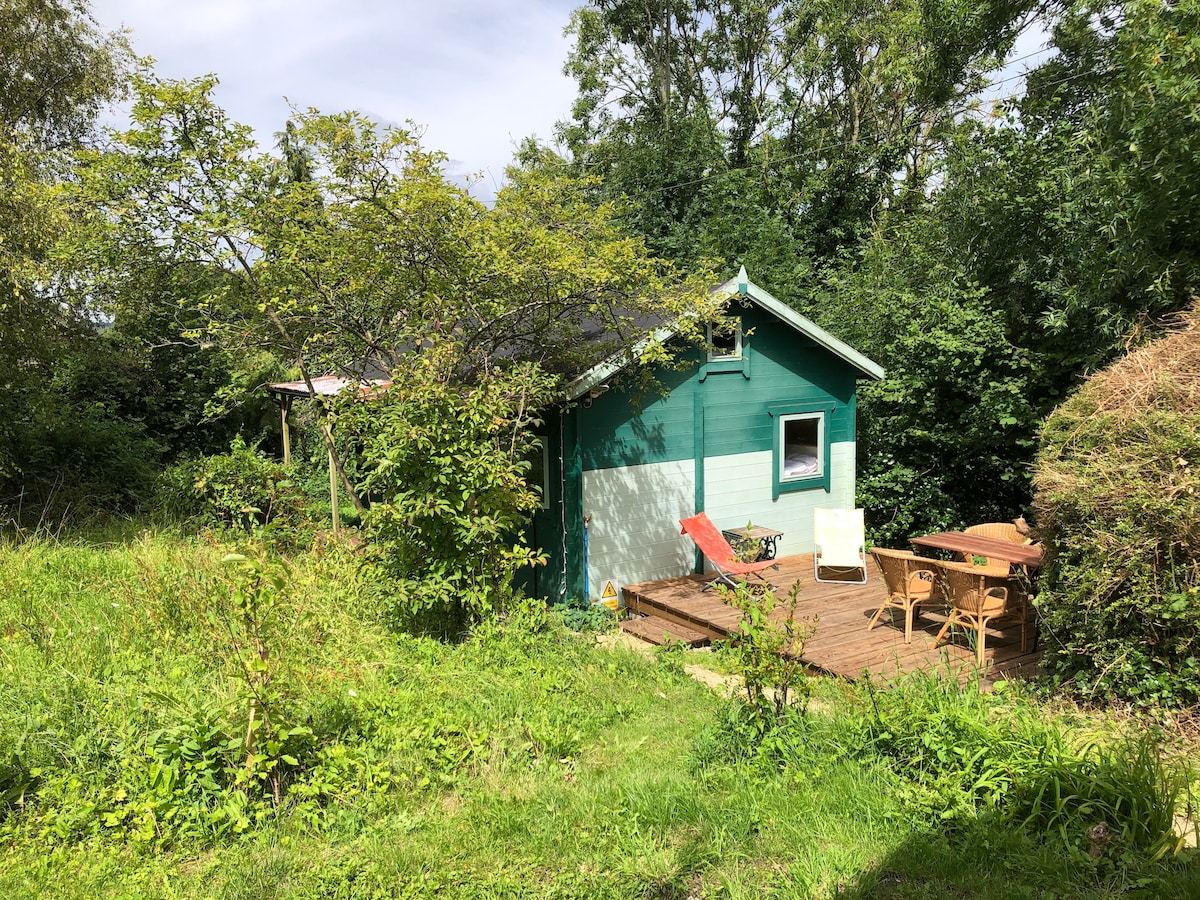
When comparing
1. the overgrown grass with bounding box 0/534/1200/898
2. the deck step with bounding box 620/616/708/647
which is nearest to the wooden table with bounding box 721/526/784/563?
the deck step with bounding box 620/616/708/647

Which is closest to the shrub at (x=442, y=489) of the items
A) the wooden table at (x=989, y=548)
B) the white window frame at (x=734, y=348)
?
the white window frame at (x=734, y=348)

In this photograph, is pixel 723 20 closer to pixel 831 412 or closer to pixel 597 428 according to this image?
pixel 831 412

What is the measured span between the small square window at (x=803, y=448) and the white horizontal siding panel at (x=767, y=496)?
227 millimetres

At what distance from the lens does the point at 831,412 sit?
10.9 meters

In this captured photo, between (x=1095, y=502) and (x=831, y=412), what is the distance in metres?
6.10

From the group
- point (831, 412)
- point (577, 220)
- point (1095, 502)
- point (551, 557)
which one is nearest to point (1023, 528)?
point (1095, 502)

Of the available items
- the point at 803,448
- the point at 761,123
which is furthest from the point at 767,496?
the point at 761,123

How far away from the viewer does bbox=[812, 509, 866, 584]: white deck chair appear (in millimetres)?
9438

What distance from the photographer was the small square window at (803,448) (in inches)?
422

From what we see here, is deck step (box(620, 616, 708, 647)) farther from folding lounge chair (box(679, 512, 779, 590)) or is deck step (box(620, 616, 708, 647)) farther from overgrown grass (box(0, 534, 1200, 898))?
overgrown grass (box(0, 534, 1200, 898))

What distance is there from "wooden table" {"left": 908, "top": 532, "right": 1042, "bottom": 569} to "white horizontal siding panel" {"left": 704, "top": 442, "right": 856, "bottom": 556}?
3.05 m

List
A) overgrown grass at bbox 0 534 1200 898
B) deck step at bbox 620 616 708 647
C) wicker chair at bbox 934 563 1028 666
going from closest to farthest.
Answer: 1. overgrown grass at bbox 0 534 1200 898
2. wicker chair at bbox 934 563 1028 666
3. deck step at bbox 620 616 708 647

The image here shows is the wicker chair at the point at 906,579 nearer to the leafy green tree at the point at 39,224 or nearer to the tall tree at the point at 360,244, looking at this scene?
the tall tree at the point at 360,244

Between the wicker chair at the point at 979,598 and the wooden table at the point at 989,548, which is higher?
the wooden table at the point at 989,548
